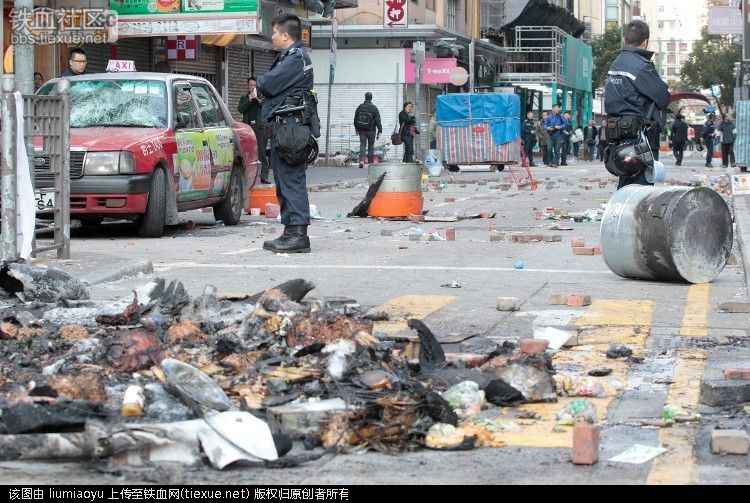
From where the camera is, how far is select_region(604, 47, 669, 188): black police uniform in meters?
11.9

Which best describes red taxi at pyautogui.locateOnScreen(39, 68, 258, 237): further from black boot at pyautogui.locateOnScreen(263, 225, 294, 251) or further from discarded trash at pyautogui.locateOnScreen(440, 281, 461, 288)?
discarded trash at pyautogui.locateOnScreen(440, 281, 461, 288)

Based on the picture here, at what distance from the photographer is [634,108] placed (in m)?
12.0

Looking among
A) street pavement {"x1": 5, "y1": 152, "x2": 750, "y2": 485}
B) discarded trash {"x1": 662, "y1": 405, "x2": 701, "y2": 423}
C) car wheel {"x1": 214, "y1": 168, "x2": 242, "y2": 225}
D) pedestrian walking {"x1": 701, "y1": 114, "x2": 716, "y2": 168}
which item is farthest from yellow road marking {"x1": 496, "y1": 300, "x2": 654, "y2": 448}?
pedestrian walking {"x1": 701, "y1": 114, "x2": 716, "y2": 168}

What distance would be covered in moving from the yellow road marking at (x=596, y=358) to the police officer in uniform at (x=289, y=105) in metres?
3.85

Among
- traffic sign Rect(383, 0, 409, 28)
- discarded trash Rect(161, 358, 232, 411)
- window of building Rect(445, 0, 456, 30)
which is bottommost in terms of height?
discarded trash Rect(161, 358, 232, 411)

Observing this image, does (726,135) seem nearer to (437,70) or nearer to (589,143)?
(437,70)

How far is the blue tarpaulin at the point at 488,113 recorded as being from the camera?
35.5 m

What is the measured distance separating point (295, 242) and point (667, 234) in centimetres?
368

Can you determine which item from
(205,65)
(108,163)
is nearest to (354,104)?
(205,65)

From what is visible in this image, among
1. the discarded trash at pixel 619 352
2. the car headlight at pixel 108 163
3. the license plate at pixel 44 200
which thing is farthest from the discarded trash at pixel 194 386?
the car headlight at pixel 108 163

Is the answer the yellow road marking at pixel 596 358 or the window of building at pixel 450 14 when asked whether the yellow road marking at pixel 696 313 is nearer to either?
the yellow road marking at pixel 596 358

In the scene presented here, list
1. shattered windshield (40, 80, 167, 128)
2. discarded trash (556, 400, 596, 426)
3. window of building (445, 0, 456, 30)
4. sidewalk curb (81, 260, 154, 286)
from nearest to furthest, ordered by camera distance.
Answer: discarded trash (556, 400, 596, 426) < sidewalk curb (81, 260, 154, 286) < shattered windshield (40, 80, 167, 128) < window of building (445, 0, 456, 30)

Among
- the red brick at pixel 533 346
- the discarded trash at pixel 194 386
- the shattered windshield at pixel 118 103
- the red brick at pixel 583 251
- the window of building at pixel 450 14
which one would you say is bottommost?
the red brick at pixel 583 251

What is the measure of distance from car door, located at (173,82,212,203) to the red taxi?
0.4 inches
